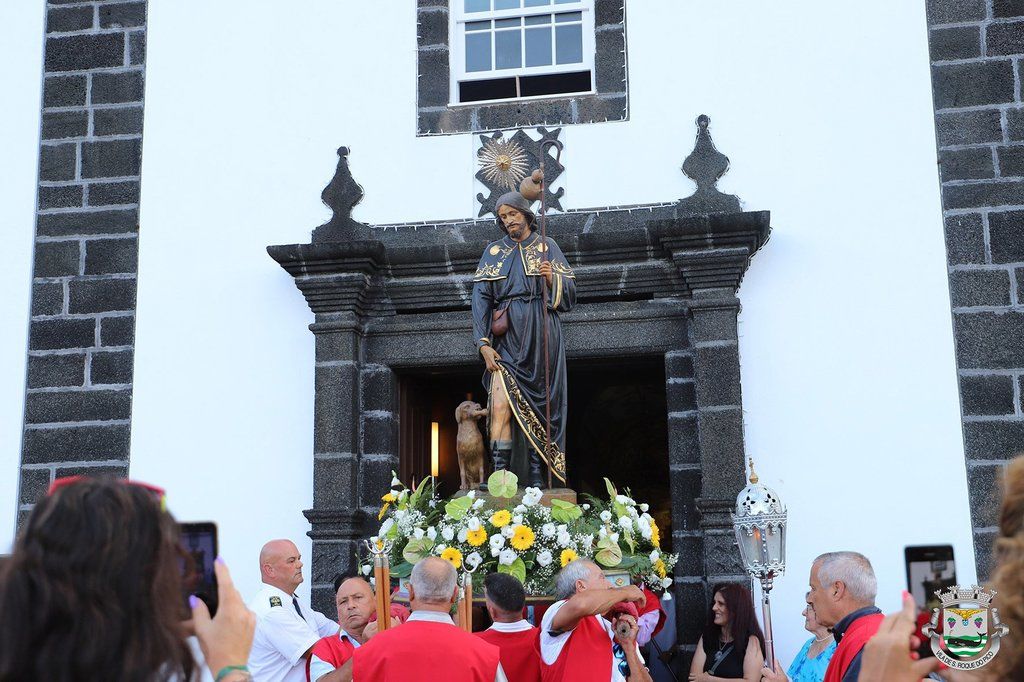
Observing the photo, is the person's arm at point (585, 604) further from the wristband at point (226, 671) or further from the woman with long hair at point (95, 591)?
the woman with long hair at point (95, 591)

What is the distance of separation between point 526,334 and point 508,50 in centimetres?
291

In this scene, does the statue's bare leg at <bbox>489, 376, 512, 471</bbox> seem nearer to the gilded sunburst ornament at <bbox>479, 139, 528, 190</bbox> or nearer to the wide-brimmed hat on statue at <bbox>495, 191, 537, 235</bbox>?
the wide-brimmed hat on statue at <bbox>495, 191, 537, 235</bbox>

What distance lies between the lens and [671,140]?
855cm

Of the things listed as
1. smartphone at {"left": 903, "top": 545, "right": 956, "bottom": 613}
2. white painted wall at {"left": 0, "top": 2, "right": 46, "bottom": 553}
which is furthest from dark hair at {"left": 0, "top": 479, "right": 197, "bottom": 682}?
white painted wall at {"left": 0, "top": 2, "right": 46, "bottom": 553}

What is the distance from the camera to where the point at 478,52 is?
29.9ft

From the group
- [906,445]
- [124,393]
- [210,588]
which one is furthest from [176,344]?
[210,588]

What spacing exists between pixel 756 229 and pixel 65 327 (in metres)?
4.84

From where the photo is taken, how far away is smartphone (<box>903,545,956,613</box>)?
231 cm

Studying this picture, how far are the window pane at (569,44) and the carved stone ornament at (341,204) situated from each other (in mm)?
1672

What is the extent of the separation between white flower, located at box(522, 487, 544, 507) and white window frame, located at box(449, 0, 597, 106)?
3.40 m

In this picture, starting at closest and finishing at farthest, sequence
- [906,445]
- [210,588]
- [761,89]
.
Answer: [210,588], [906,445], [761,89]

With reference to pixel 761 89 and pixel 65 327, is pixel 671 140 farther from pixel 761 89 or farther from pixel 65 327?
pixel 65 327

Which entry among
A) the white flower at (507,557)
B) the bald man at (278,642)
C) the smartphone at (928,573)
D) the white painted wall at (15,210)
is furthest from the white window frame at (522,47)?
the smartphone at (928,573)

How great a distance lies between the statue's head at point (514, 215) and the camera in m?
6.97
